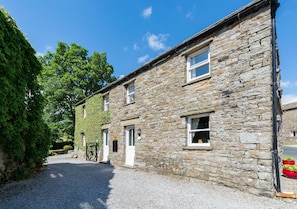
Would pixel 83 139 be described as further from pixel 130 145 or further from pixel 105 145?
pixel 130 145

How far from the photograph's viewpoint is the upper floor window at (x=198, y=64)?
6.71 metres

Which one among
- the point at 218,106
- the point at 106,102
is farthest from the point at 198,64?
the point at 106,102

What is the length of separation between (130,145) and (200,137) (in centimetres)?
488

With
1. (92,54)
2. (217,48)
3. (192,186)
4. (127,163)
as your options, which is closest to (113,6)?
(217,48)

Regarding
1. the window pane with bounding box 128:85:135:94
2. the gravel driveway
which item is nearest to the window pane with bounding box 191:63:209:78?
the gravel driveway

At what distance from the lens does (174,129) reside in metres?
7.35

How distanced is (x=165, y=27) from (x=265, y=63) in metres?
6.85

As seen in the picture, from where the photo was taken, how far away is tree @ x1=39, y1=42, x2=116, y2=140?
73.8 ft

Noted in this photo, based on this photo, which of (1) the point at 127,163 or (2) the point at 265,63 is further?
(1) the point at 127,163

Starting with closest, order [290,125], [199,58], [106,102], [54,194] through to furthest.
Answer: [54,194]
[199,58]
[106,102]
[290,125]

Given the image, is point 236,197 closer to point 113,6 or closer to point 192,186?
point 192,186

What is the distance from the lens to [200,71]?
693 cm

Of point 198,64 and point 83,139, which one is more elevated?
point 198,64

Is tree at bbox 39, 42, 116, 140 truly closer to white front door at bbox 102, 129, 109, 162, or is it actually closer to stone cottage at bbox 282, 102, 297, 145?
white front door at bbox 102, 129, 109, 162
